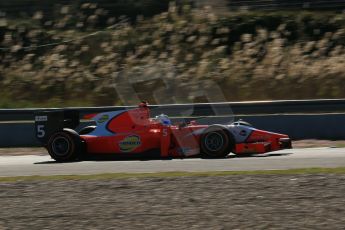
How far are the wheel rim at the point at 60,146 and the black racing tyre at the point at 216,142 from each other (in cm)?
289

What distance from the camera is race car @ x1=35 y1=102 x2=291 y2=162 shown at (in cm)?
1308

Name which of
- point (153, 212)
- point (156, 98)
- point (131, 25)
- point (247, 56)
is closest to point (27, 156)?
point (156, 98)

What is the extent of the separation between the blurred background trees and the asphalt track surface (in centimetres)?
777

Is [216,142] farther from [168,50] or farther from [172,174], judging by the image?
[168,50]

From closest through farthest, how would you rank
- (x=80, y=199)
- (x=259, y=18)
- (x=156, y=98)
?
(x=80, y=199), (x=156, y=98), (x=259, y=18)

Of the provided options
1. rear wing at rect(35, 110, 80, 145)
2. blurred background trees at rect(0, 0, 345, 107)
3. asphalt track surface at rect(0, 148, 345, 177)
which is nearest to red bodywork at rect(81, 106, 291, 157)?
asphalt track surface at rect(0, 148, 345, 177)

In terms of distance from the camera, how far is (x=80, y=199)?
841 centimetres

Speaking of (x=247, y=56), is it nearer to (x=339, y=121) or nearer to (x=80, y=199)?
(x=339, y=121)

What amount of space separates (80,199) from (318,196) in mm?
2884

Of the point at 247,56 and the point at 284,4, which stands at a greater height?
the point at 284,4

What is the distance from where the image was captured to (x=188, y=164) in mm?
12008

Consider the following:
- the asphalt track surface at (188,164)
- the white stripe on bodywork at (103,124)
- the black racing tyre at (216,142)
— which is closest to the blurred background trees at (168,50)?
the white stripe on bodywork at (103,124)

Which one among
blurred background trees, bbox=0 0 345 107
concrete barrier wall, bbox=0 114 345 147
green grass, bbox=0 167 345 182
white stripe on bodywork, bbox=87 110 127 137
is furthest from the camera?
blurred background trees, bbox=0 0 345 107

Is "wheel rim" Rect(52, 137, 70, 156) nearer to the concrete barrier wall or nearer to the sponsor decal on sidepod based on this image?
the sponsor decal on sidepod
